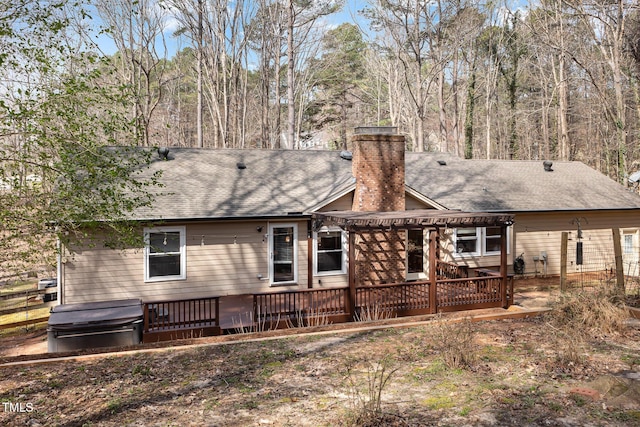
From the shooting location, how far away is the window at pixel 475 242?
15.5m

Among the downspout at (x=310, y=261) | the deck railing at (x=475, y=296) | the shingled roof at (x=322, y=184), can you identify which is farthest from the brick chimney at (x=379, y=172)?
the deck railing at (x=475, y=296)

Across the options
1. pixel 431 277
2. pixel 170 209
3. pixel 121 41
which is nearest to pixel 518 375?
pixel 431 277

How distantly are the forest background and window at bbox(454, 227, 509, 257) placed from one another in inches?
395

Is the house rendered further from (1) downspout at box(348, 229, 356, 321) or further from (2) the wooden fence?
(2) the wooden fence

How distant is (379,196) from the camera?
524 inches

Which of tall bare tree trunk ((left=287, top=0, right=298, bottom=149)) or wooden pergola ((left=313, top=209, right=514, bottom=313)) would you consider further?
tall bare tree trunk ((left=287, top=0, right=298, bottom=149))

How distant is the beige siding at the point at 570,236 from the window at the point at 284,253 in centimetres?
831

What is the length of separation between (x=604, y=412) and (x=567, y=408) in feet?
1.31

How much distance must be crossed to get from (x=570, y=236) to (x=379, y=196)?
8.69 metres

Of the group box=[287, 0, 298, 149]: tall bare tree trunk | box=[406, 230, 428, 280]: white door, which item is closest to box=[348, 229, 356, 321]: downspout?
box=[406, 230, 428, 280]: white door

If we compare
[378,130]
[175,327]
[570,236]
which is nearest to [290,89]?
[378,130]

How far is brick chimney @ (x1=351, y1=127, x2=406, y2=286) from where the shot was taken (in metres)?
13.2

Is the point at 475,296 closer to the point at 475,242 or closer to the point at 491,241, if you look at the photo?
the point at 475,242

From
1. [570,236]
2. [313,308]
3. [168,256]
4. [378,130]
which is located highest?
[378,130]
